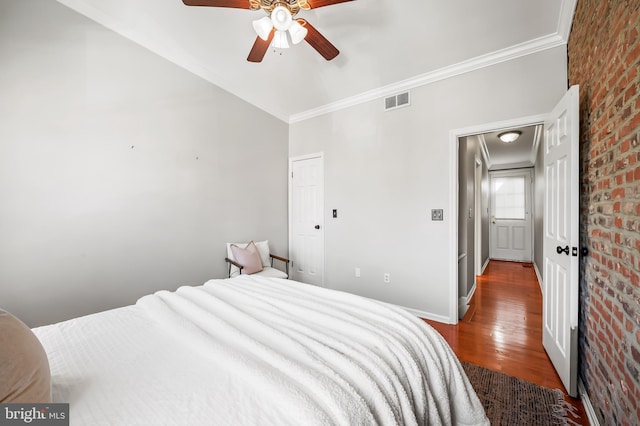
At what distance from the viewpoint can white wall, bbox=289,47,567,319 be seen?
8.04 feet

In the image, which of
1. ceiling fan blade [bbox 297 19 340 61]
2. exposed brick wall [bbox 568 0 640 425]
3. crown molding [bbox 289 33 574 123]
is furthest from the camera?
crown molding [bbox 289 33 574 123]

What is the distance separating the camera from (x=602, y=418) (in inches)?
51.0

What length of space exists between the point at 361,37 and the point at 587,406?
3248 mm

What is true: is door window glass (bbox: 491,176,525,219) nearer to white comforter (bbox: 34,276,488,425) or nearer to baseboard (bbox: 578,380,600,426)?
baseboard (bbox: 578,380,600,426)

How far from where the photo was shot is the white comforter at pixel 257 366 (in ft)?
2.35

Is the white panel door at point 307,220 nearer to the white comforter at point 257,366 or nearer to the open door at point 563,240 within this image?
the white comforter at point 257,366

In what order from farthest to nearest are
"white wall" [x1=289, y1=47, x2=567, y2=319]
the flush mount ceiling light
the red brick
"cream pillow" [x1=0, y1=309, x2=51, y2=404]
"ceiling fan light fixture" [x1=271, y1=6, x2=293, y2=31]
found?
the flush mount ceiling light
"white wall" [x1=289, y1=47, x2=567, y2=319]
"ceiling fan light fixture" [x1=271, y1=6, x2=293, y2=31]
the red brick
"cream pillow" [x1=0, y1=309, x2=51, y2=404]

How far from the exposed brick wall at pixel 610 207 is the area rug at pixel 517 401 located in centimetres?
23

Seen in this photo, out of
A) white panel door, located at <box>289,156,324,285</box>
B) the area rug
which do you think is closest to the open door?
the area rug

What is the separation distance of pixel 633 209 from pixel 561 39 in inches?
81.1

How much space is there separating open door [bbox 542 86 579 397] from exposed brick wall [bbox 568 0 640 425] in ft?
0.21

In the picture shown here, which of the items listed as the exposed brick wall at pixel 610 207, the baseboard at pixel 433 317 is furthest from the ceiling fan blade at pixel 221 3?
the baseboard at pixel 433 317

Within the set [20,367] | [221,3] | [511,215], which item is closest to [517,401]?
[20,367]

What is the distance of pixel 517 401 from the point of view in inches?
64.2
